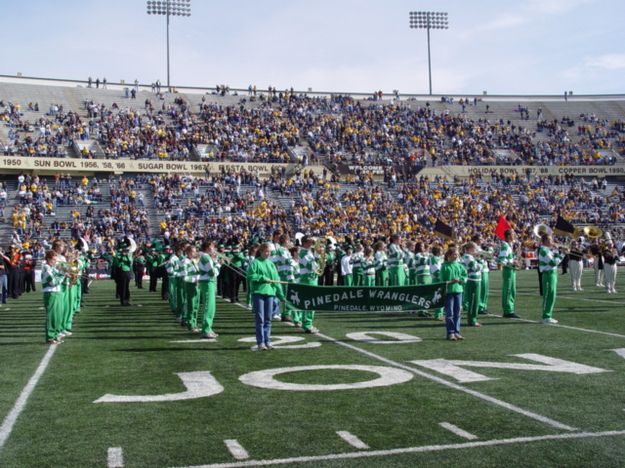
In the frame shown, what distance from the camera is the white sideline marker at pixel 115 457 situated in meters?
5.52

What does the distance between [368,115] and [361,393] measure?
1923 inches

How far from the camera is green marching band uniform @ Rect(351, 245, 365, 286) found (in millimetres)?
20422

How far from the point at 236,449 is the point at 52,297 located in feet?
24.2

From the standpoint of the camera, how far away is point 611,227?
4641cm

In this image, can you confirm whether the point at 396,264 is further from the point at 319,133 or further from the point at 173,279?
the point at 319,133

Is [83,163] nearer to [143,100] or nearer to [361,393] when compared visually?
[143,100]

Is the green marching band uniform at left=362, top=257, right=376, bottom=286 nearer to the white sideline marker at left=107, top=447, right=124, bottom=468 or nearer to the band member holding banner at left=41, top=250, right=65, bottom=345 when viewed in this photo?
the band member holding banner at left=41, top=250, right=65, bottom=345

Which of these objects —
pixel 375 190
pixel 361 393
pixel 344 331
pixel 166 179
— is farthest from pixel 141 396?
pixel 375 190

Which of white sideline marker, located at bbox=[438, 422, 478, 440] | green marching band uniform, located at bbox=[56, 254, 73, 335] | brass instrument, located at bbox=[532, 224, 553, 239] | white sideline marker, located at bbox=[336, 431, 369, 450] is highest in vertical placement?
brass instrument, located at bbox=[532, 224, 553, 239]

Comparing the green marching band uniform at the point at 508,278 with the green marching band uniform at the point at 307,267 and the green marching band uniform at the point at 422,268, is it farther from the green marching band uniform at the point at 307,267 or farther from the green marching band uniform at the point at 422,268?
the green marching band uniform at the point at 307,267

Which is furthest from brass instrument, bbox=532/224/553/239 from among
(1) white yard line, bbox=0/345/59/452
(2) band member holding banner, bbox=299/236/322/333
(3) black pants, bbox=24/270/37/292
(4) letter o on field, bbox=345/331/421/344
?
(3) black pants, bbox=24/270/37/292

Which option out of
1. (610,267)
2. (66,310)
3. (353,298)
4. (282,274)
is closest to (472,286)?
(353,298)

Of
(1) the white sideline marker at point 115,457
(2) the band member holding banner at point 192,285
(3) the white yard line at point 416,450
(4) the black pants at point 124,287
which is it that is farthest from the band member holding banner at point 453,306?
(4) the black pants at point 124,287

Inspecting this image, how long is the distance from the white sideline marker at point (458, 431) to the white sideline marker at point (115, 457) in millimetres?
2740
